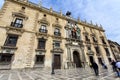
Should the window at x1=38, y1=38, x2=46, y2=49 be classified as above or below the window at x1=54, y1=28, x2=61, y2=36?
below

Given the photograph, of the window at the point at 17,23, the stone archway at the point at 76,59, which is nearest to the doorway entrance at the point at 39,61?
the window at the point at 17,23

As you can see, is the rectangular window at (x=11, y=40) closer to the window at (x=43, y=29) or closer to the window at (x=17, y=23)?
the window at (x=17, y=23)

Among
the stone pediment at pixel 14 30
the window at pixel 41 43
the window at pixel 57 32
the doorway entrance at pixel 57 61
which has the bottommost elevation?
the doorway entrance at pixel 57 61

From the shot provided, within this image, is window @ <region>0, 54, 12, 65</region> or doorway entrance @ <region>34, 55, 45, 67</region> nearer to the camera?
window @ <region>0, 54, 12, 65</region>

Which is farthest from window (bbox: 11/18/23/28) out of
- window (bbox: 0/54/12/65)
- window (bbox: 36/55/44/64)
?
window (bbox: 36/55/44/64)

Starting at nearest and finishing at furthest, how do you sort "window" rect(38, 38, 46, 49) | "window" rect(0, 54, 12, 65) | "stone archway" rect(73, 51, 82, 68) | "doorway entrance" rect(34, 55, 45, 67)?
"window" rect(0, 54, 12, 65) → "doorway entrance" rect(34, 55, 45, 67) → "window" rect(38, 38, 46, 49) → "stone archway" rect(73, 51, 82, 68)

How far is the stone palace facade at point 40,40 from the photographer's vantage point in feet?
34.5

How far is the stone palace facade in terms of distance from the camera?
10.5m

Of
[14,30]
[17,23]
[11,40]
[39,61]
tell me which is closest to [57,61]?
[39,61]

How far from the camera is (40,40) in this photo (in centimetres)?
1308

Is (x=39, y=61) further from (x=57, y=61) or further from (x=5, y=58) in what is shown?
(x=5, y=58)

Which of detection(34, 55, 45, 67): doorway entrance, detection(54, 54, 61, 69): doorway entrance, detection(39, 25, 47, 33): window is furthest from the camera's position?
detection(39, 25, 47, 33): window

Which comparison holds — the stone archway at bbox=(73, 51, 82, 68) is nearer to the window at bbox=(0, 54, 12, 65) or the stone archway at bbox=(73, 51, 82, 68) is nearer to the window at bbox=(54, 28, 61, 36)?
the window at bbox=(54, 28, 61, 36)

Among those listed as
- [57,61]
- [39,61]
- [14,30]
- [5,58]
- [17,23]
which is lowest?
[57,61]
